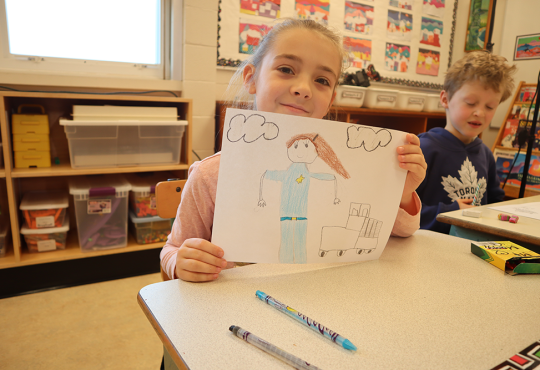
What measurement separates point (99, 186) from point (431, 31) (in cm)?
290

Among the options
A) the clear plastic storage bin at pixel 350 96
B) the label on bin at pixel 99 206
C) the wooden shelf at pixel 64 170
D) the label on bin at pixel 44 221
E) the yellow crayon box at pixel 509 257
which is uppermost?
the clear plastic storage bin at pixel 350 96

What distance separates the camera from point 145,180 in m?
2.00

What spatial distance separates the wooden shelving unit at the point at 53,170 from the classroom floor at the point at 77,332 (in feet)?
0.60

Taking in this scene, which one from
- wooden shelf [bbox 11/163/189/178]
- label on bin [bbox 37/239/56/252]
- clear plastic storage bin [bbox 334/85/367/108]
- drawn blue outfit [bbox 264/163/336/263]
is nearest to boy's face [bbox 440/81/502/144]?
clear plastic storage bin [bbox 334/85/367/108]

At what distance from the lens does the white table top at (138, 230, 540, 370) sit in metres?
0.40

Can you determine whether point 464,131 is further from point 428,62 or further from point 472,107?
point 428,62

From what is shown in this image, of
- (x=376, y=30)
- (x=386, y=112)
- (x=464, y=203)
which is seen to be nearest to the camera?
(x=464, y=203)

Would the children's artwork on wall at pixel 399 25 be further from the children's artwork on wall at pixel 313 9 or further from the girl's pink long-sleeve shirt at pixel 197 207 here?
the girl's pink long-sleeve shirt at pixel 197 207

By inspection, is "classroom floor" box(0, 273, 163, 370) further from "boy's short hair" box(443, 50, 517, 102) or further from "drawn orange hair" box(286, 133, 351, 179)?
"boy's short hair" box(443, 50, 517, 102)

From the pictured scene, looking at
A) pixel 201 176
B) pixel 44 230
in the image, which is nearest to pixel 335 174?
pixel 201 176

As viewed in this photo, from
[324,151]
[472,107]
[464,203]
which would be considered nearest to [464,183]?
[464,203]

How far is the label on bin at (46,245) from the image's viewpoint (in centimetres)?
173

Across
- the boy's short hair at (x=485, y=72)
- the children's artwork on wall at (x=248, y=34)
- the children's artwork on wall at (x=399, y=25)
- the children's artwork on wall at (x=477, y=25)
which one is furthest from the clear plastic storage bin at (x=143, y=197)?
the children's artwork on wall at (x=477, y=25)

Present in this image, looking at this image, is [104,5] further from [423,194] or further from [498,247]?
[498,247]
